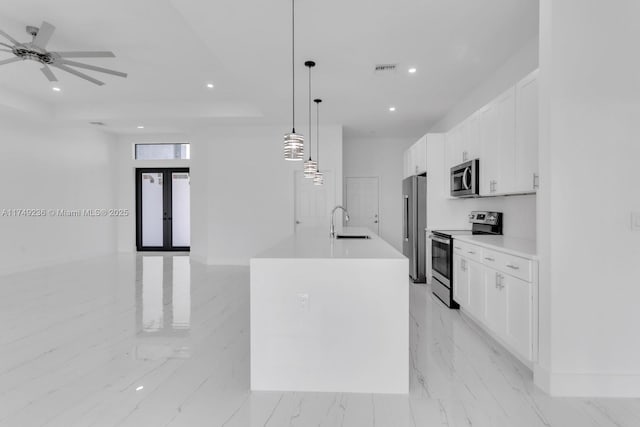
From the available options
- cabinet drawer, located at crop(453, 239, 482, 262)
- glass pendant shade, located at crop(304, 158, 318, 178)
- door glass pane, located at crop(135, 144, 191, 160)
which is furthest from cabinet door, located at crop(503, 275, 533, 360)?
door glass pane, located at crop(135, 144, 191, 160)

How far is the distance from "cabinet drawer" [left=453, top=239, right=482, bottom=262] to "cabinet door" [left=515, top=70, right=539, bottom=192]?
658 millimetres

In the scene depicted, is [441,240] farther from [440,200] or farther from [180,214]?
[180,214]

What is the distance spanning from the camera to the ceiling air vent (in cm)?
393

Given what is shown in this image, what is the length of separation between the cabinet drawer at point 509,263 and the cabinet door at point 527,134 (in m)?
0.61

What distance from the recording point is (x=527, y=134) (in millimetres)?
2863

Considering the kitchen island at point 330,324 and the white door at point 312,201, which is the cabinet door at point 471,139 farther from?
the white door at point 312,201

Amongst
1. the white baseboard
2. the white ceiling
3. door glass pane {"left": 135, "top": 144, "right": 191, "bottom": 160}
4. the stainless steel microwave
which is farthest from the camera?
door glass pane {"left": 135, "top": 144, "right": 191, "bottom": 160}

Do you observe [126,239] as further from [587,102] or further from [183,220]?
[587,102]

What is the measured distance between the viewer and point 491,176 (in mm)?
3541

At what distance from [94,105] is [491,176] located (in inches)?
263

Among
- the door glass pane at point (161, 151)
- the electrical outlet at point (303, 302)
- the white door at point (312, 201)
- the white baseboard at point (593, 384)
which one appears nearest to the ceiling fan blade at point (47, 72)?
the electrical outlet at point (303, 302)

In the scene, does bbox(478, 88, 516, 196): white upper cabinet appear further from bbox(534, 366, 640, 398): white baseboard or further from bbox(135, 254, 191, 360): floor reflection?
bbox(135, 254, 191, 360): floor reflection

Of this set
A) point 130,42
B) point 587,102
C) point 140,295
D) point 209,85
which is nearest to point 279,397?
point 587,102

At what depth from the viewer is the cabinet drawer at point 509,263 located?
2361 millimetres
